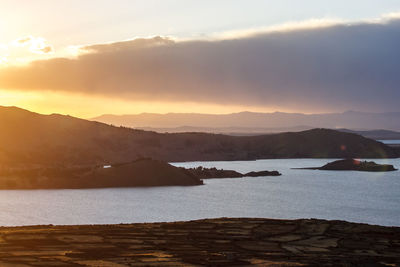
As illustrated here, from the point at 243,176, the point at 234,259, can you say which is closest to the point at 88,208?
the point at 234,259

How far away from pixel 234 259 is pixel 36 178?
12655 cm

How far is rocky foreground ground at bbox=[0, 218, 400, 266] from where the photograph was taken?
41634mm

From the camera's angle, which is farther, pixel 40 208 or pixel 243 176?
pixel 243 176

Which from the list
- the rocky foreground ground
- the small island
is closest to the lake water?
the small island

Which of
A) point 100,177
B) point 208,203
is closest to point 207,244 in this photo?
point 208,203

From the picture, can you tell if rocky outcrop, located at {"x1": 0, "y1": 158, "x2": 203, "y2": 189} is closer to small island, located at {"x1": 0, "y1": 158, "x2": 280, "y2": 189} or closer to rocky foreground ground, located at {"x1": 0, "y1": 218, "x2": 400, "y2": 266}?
small island, located at {"x1": 0, "y1": 158, "x2": 280, "y2": 189}

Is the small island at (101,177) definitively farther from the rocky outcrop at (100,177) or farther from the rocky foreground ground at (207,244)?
the rocky foreground ground at (207,244)

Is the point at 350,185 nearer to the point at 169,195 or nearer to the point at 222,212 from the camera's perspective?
the point at 169,195

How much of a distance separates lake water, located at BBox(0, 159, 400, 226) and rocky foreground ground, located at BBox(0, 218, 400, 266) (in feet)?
119

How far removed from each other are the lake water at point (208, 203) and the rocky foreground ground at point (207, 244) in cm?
3627

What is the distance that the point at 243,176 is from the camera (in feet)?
654

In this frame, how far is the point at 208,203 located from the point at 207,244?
74386 millimetres

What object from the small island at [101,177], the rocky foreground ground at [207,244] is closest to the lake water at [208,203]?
the small island at [101,177]

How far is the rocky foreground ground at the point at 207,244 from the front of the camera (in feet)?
137
